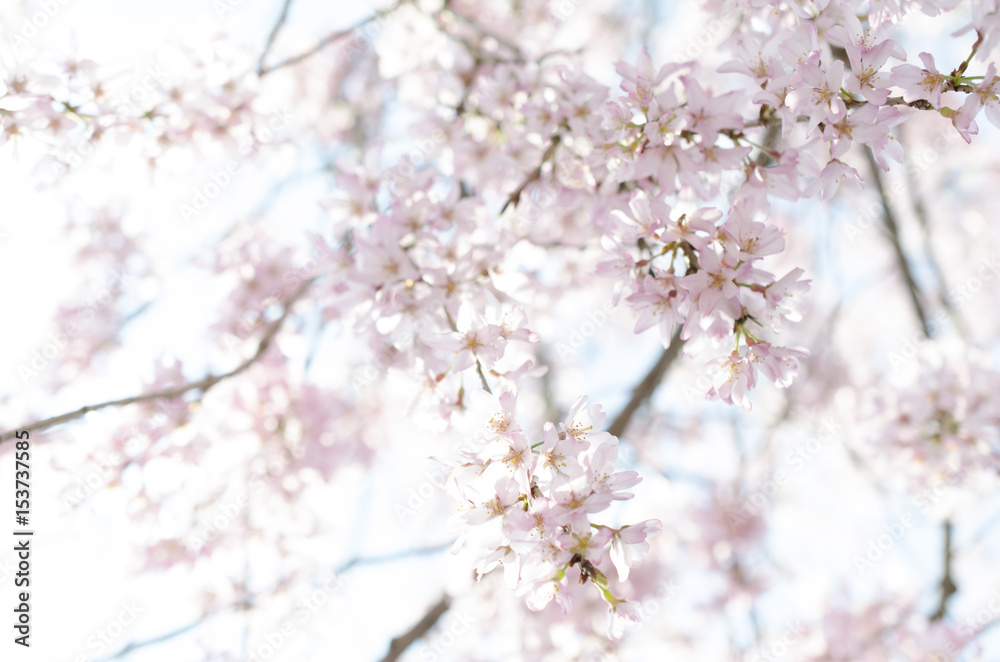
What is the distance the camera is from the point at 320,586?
12.9ft

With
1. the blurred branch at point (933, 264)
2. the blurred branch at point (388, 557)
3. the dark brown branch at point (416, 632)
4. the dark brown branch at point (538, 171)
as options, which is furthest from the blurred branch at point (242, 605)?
the blurred branch at point (933, 264)

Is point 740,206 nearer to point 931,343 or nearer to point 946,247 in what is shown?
point 931,343

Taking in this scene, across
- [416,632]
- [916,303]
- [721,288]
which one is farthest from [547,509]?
[916,303]

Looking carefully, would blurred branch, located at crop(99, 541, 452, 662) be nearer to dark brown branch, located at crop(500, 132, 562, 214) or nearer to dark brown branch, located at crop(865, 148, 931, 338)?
dark brown branch, located at crop(500, 132, 562, 214)

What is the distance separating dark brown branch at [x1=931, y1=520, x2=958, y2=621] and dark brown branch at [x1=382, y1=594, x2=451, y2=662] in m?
2.58

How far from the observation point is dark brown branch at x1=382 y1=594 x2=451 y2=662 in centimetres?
237

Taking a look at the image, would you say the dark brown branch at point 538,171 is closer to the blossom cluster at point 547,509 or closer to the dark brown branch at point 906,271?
the blossom cluster at point 547,509

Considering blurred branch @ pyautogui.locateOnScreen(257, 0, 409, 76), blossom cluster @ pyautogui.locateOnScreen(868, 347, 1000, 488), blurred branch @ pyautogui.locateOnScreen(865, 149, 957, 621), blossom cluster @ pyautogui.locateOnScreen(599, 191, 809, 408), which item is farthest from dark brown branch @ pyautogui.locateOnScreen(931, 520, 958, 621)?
blurred branch @ pyautogui.locateOnScreen(257, 0, 409, 76)

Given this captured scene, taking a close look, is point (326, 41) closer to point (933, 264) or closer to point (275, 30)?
point (275, 30)

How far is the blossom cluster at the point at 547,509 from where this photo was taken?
1.24 m

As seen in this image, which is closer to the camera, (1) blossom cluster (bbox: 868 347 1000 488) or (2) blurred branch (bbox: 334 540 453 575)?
(1) blossom cluster (bbox: 868 347 1000 488)

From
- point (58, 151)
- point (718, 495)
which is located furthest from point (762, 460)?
point (58, 151)

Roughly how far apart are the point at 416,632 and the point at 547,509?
1.49 metres

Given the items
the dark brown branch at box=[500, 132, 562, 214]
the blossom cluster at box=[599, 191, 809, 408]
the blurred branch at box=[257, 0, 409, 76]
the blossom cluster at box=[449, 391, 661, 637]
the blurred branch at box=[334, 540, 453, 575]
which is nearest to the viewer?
the blossom cluster at box=[449, 391, 661, 637]
